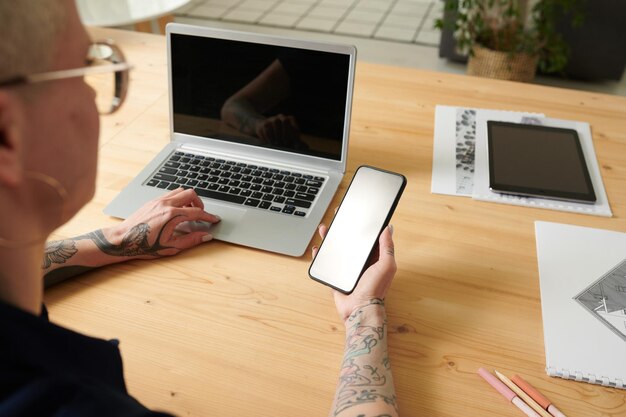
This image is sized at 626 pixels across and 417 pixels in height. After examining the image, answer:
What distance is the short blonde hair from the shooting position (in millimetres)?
446

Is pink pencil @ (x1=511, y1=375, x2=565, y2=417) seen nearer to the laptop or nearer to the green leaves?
the laptop

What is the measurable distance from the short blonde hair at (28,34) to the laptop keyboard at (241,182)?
0.57m

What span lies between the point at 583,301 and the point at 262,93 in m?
0.67

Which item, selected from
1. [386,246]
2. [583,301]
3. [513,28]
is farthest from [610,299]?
[513,28]

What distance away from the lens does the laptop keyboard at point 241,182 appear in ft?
3.45

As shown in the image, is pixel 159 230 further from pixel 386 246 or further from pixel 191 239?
pixel 386 246

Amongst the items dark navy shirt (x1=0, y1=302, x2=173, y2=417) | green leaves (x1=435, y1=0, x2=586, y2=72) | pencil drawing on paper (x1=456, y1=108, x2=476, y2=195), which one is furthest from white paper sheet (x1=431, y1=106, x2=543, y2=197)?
green leaves (x1=435, y1=0, x2=586, y2=72)

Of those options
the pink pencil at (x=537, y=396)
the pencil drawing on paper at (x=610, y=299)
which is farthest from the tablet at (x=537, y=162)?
the pink pencil at (x=537, y=396)

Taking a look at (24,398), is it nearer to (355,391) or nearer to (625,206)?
(355,391)

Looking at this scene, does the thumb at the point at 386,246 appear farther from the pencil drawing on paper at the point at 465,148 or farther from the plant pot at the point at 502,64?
the plant pot at the point at 502,64

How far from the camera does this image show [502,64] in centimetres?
271

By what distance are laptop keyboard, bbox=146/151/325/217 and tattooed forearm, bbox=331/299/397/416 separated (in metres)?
0.28

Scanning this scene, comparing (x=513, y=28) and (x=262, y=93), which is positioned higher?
(x=262, y=93)

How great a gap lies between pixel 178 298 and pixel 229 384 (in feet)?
0.61
